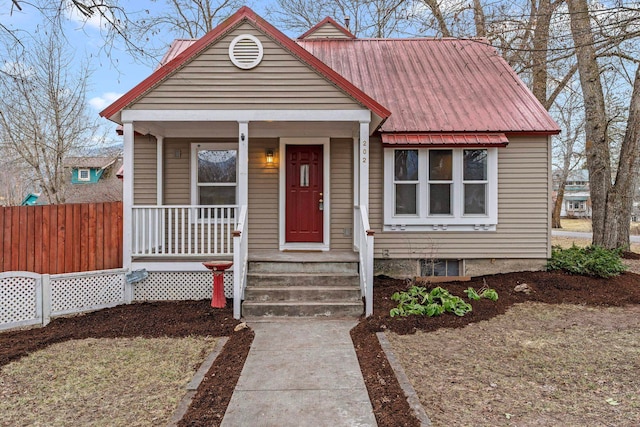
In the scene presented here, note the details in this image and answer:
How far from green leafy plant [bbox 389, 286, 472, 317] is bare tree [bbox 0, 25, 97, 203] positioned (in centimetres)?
1580

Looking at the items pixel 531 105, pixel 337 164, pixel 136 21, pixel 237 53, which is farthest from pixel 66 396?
pixel 531 105

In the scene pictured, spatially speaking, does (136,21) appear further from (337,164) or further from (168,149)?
(337,164)

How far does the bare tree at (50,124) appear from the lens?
15.3 m

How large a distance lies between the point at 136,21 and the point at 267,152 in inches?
128

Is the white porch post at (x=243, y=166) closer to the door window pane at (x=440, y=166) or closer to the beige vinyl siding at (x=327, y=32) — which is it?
→ the door window pane at (x=440, y=166)

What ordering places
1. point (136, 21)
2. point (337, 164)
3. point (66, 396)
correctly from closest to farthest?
point (66, 396)
point (136, 21)
point (337, 164)

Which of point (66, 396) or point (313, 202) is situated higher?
point (313, 202)

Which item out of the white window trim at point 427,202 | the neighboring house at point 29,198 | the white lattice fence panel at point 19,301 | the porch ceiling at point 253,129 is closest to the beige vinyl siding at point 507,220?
the white window trim at point 427,202

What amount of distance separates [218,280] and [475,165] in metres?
→ 5.38

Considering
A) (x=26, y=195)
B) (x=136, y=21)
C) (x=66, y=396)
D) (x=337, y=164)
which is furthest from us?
(x=26, y=195)

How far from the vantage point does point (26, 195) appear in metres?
27.2

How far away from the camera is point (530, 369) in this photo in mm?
4020

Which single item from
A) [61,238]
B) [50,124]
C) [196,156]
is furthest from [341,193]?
[50,124]

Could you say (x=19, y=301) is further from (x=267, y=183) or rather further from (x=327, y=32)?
(x=327, y=32)
